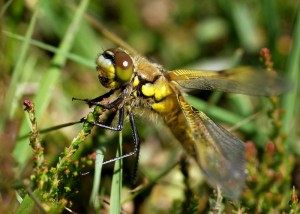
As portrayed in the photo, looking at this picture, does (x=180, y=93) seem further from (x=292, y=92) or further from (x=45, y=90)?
(x=292, y=92)

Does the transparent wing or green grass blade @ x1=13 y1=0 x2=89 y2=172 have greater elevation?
green grass blade @ x1=13 y1=0 x2=89 y2=172

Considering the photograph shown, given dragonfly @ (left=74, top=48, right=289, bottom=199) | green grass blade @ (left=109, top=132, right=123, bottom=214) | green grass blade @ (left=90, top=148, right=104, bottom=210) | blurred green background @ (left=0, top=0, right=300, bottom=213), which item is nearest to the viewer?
green grass blade @ (left=109, top=132, right=123, bottom=214)

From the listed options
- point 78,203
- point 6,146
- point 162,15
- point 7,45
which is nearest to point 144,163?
point 78,203

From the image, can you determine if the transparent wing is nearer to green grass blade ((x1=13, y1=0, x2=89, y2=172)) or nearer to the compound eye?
the compound eye

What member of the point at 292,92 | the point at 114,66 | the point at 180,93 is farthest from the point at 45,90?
the point at 292,92

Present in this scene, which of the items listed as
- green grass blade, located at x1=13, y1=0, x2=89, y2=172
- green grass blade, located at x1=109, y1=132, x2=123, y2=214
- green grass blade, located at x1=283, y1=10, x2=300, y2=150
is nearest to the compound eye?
green grass blade, located at x1=109, y1=132, x2=123, y2=214

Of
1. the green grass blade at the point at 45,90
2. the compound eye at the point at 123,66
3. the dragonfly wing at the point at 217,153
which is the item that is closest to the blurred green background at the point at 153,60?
the green grass blade at the point at 45,90

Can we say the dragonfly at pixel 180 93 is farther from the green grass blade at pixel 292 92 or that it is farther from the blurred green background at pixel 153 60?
the green grass blade at pixel 292 92
